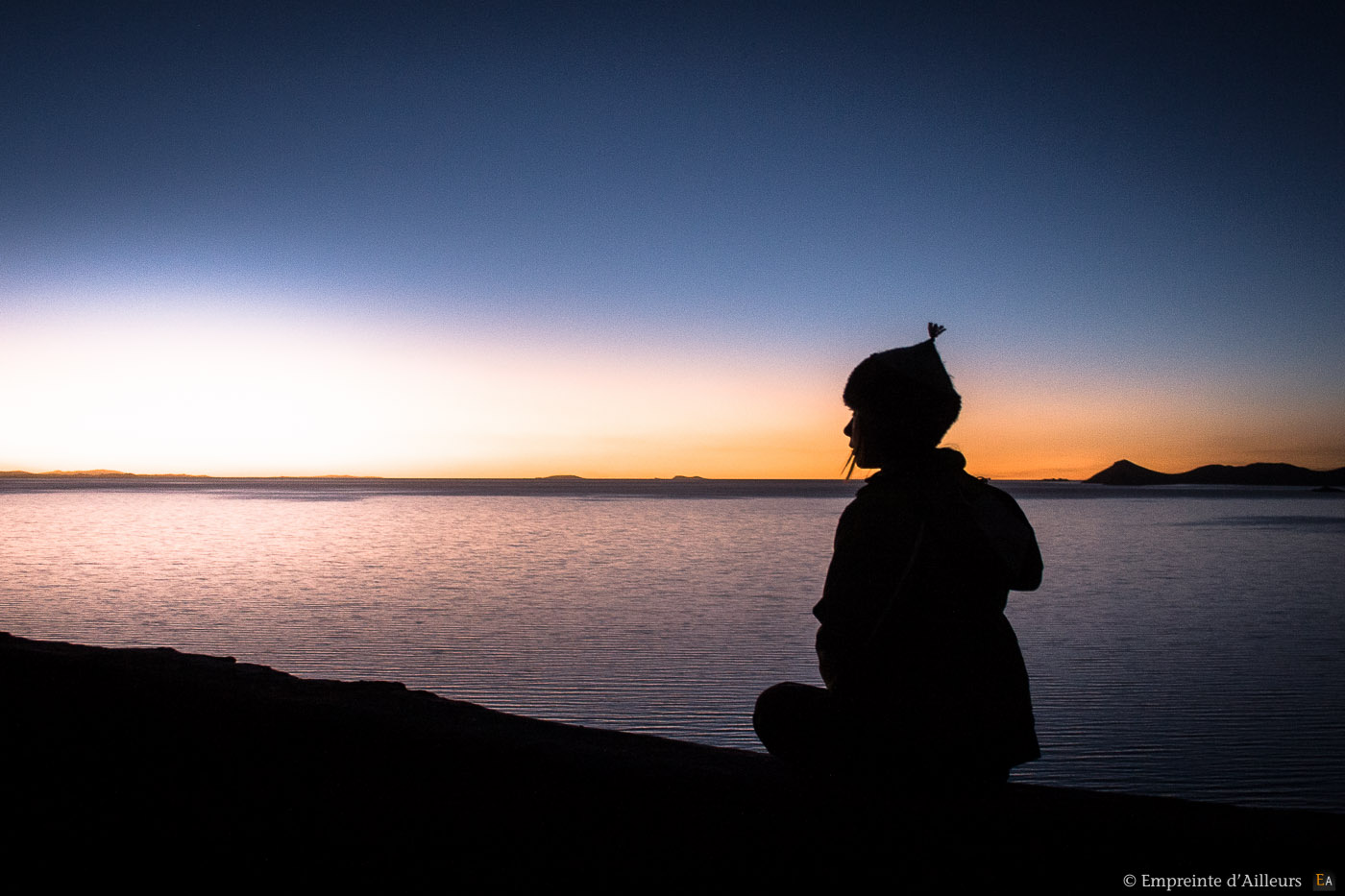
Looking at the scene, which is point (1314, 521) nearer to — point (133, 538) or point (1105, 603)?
point (1105, 603)

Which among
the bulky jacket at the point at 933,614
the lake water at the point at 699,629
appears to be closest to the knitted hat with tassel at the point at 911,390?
the bulky jacket at the point at 933,614

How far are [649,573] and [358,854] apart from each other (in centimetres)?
1436

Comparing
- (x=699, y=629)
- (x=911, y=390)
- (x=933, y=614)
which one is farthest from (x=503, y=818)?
(x=699, y=629)

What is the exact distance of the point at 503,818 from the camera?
3176mm

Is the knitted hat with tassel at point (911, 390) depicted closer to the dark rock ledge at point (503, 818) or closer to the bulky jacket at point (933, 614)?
the bulky jacket at point (933, 614)

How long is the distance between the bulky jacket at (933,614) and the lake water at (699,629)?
373 centimetres

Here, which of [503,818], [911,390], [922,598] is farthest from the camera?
[503,818]

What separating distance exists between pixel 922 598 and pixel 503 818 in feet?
6.23

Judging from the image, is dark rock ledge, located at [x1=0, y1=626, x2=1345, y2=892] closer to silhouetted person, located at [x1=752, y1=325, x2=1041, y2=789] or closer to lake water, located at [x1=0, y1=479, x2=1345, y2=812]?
silhouetted person, located at [x1=752, y1=325, x2=1041, y2=789]

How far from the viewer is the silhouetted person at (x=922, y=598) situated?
2.49 m

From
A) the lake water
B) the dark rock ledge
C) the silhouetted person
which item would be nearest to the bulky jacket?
the silhouetted person

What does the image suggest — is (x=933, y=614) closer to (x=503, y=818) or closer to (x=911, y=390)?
(x=911, y=390)

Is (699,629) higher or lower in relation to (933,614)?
lower

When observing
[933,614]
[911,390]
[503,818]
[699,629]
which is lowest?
[699,629]
